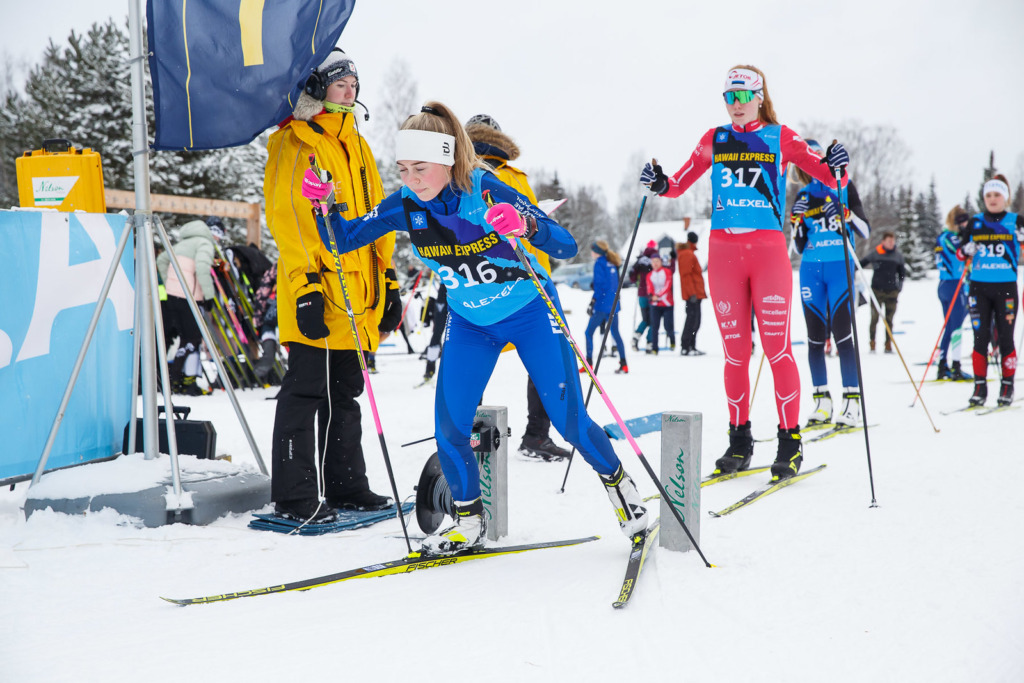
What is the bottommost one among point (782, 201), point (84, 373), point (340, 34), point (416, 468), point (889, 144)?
point (416, 468)

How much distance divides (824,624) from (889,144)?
5903 cm

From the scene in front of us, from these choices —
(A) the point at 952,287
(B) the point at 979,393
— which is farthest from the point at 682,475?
(A) the point at 952,287

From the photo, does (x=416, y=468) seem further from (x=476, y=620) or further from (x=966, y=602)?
(x=966, y=602)

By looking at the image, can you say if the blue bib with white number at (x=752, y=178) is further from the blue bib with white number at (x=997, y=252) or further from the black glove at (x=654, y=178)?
the blue bib with white number at (x=997, y=252)

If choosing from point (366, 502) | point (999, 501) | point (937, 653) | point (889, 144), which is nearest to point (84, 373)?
point (366, 502)

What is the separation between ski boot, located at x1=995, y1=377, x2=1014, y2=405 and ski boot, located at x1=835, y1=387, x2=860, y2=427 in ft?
5.93

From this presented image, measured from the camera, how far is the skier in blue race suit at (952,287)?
8391 mm

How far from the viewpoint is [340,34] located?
362 centimetres

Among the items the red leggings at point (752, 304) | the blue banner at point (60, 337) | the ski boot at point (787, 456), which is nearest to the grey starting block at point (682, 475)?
the ski boot at point (787, 456)

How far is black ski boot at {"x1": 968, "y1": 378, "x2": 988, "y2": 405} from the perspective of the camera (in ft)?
21.1

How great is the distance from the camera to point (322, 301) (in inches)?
132

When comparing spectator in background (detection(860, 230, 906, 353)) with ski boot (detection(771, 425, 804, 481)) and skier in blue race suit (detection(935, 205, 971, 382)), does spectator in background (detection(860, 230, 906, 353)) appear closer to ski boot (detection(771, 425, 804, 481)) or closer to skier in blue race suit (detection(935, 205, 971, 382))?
skier in blue race suit (detection(935, 205, 971, 382))

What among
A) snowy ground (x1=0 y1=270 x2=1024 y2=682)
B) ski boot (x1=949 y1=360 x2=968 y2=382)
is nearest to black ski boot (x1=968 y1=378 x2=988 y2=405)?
ski boot (x1=949 y1=360 x2=968 y2=382)

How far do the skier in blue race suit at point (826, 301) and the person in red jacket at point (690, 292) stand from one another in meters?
6.55
